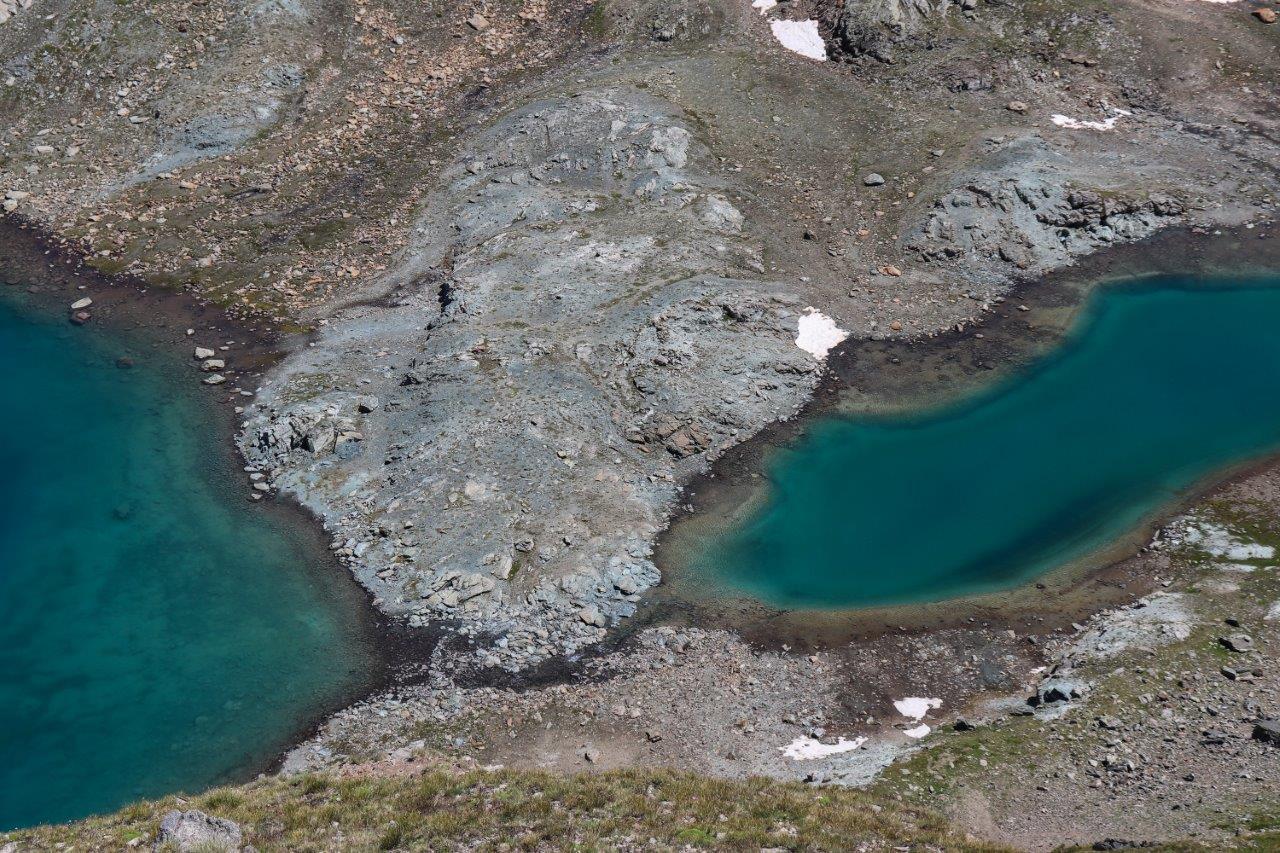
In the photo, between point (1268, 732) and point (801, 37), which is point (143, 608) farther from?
point (801, 37)

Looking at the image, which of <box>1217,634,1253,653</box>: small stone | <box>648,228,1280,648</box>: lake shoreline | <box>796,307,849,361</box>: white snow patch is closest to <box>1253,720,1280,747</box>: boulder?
<box>1217,634,1253,653</box>: small stone

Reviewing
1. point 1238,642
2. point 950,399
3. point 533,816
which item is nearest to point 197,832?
point 533,816

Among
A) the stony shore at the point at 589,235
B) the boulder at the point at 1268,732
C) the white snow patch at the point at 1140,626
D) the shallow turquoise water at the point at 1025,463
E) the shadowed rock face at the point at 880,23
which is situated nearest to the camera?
the boulder at the point at 1268,732

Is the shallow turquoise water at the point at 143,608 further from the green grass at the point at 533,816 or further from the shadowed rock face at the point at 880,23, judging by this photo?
the shadowed rock face at the point at 880,23

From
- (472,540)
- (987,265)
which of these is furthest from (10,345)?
(987,265)

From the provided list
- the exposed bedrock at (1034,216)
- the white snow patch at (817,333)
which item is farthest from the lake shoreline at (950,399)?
the exposed bedrock at (1034,216)

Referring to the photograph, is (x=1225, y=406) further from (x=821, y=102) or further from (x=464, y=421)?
(x=464, y=421)
